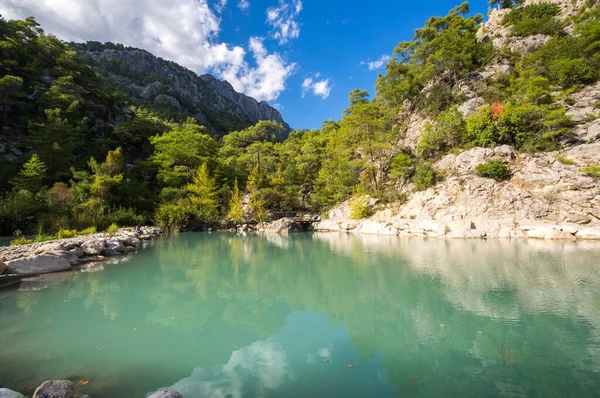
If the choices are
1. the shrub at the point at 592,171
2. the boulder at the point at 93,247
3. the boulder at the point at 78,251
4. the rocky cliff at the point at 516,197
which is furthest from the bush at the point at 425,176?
the boulder at the point at 78,251

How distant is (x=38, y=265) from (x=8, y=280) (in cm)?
150

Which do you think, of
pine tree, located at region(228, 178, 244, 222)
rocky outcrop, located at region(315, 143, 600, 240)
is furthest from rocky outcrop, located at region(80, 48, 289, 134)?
rocky outcrop, located at region(315, 143, 600, 240)

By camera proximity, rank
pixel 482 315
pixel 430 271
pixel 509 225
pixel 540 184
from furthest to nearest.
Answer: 1. pixel 540 184
2. pixel 509 225
3. pixel 430 271
4. pixel 482 315

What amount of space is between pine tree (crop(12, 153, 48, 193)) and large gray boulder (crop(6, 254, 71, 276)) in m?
15.2

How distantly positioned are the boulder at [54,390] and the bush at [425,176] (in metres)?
25.0

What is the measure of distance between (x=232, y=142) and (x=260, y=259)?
31144 mm

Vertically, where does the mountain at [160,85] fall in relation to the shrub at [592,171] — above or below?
above

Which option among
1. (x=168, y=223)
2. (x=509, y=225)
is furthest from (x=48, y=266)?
(x=509, y=225)

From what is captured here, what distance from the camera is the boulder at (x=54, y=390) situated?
8.05ft

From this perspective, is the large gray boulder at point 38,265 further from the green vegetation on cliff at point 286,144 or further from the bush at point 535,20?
the bush at point 535,20

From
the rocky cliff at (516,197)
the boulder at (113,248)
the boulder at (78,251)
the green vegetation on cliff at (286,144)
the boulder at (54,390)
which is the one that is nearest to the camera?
the boulder at (54,390)

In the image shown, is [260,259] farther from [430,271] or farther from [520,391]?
[520,391]

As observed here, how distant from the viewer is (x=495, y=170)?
19672mm

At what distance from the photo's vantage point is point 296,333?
4.59 meters
